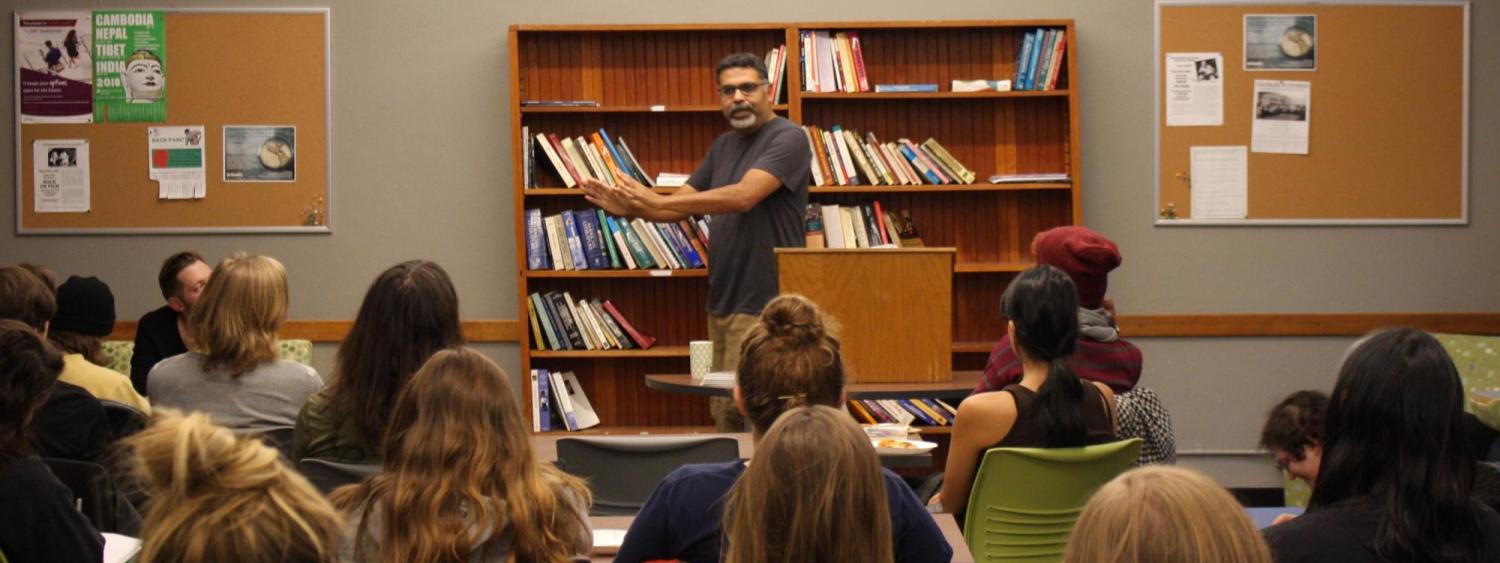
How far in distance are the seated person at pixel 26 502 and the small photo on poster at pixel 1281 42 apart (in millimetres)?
5171

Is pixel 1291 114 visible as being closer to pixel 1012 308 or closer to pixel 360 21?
pixel 1012 308

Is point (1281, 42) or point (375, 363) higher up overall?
point (1281, 42)

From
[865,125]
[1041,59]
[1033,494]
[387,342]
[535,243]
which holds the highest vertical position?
[1041,59]

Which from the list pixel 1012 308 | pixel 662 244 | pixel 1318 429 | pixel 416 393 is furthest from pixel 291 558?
pixel 662 244

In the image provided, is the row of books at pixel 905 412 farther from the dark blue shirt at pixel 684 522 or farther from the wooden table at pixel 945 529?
the dark blue shirt at pixel 684 522

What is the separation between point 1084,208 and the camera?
240 inches

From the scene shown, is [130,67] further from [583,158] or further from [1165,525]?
[1165,525]

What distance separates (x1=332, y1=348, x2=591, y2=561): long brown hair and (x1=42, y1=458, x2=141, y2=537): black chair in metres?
0.79

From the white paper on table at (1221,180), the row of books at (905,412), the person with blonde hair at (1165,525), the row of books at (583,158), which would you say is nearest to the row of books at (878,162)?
the row of books at (583,158)

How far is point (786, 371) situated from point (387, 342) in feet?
2.73

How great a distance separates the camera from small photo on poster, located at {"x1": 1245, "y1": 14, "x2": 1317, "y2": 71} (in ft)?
19.7

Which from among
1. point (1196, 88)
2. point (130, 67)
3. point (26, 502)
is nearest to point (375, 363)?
point (26, 502)

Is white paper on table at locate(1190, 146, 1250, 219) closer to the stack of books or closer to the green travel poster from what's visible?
the stack of books

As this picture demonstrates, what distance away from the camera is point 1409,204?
6.06 metres
